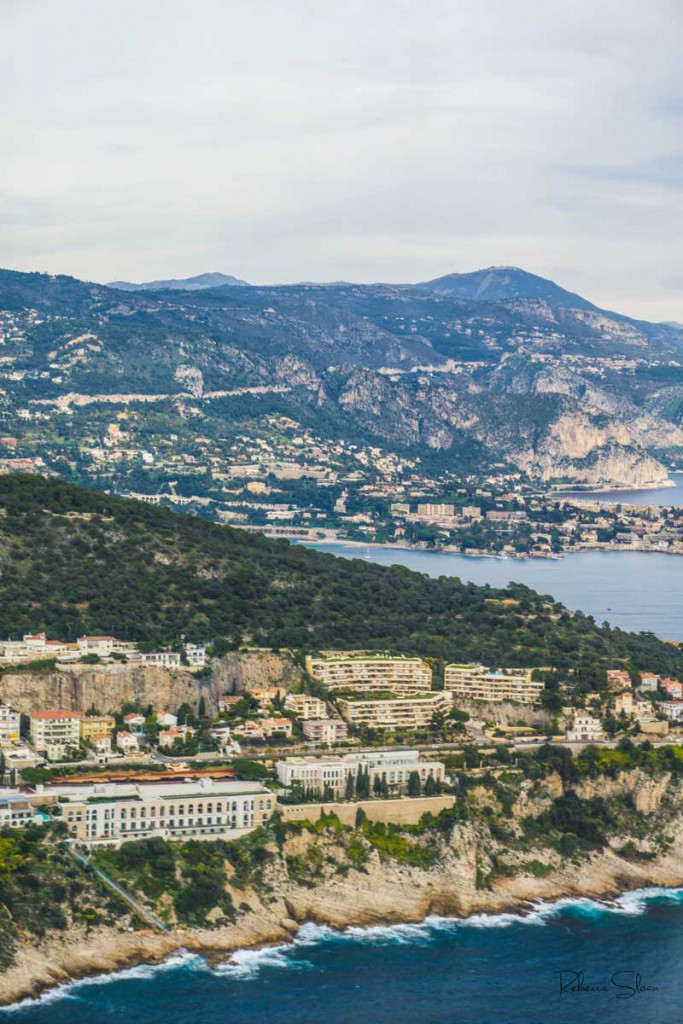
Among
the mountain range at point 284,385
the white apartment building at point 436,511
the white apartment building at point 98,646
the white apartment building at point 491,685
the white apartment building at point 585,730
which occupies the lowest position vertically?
the white apartment building at point 585,730

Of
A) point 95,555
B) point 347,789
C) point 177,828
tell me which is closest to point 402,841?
point 347,789

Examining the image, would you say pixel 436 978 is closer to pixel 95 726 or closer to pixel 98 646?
pixel 95 726

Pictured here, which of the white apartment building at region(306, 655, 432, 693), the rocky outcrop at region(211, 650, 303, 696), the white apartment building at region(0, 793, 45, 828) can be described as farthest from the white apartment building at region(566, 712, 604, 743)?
the white apartment building at region(0, 793, 45, 828)

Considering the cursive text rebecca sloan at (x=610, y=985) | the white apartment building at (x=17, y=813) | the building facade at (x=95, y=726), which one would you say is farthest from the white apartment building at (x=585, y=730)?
the white apartment building at (x=17, y=813)

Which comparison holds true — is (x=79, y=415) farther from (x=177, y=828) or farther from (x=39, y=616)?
(x=177, y=828)

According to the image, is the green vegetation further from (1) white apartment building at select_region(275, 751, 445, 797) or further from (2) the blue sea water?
(1) white apartment building at select_region(275, 751, 445, 797)

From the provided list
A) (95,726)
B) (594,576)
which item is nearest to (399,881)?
(95,726)

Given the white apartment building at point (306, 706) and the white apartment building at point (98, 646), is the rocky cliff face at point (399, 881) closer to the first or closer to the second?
the white apartment building at point (306, 706)
